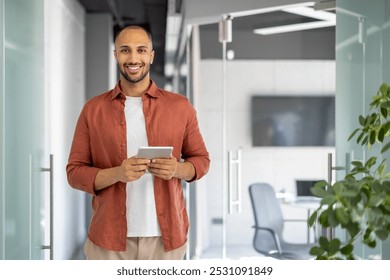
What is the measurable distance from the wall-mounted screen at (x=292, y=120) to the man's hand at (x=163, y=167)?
8.06 ft

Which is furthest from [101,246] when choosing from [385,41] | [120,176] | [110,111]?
[385,41]

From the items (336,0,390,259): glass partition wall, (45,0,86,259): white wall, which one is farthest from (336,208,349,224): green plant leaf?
(45,0,86,259): white wall

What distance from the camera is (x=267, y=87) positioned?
431 centimetres

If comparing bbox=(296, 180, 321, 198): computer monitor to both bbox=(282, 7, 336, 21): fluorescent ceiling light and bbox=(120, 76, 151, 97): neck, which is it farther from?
bbox=(120, 76, 151, 97): neck

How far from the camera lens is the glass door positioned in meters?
2.36

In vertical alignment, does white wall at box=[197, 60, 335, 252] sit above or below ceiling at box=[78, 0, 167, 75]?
below

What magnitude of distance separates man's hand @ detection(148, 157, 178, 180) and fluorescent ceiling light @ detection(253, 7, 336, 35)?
8.31 ft

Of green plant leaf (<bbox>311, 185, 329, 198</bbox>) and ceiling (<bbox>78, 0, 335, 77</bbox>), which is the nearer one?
green plant leaf (<bbox>311, 185, 329, 198</bbox>)

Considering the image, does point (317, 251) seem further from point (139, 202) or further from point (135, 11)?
point (135, 11)

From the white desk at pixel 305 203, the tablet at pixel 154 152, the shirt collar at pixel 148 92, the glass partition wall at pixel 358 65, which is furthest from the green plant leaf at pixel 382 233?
the white desk at pixel 305 203

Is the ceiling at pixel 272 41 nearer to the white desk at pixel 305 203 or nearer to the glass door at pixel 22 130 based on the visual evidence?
the white desk at pixel 305 203

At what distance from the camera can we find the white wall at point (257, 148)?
14.0 ft
